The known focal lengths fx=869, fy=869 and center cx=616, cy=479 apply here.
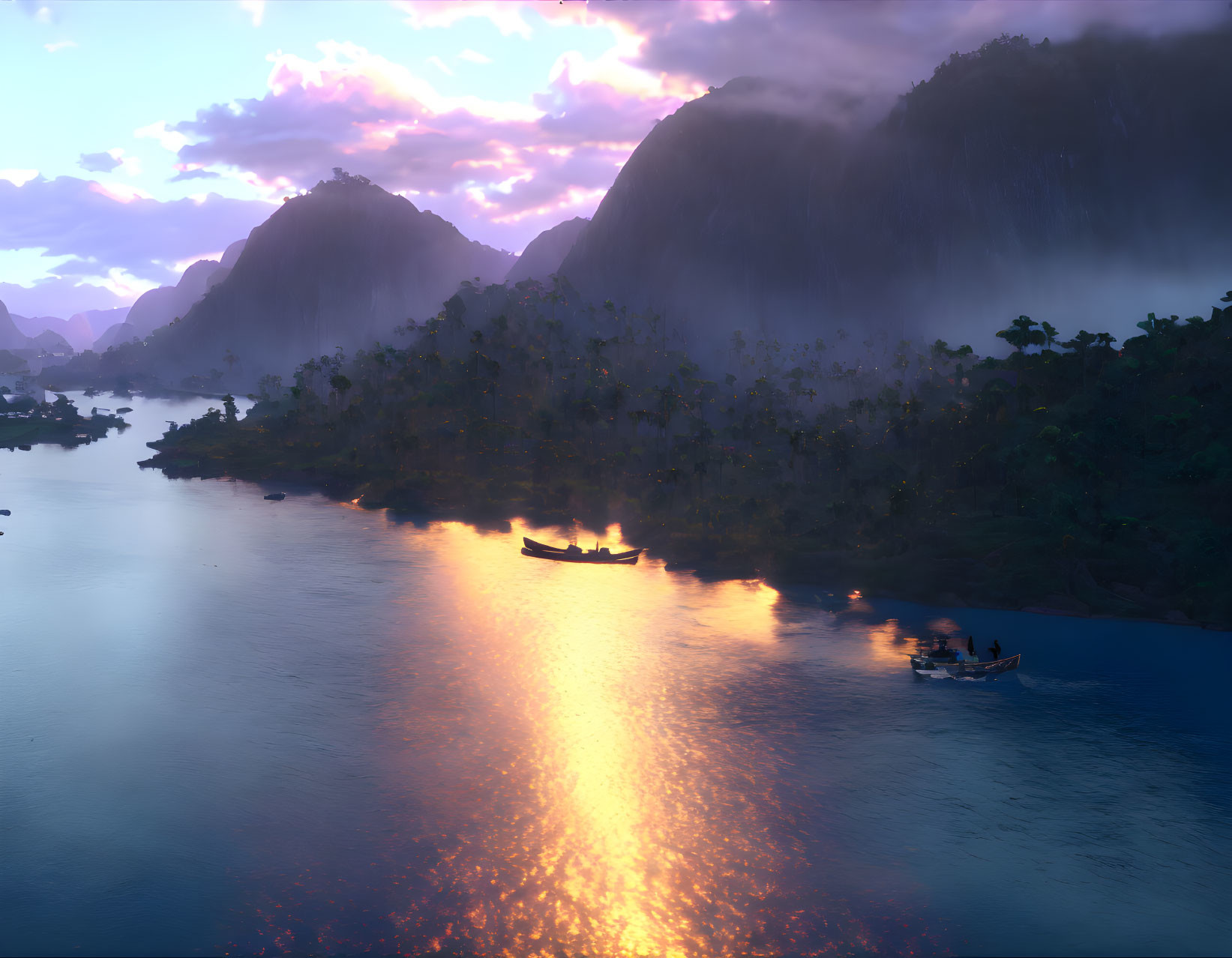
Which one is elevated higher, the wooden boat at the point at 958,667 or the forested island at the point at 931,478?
the forested island at the point at 931,478

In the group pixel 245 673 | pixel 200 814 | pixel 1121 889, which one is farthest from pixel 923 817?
pixel 245 673

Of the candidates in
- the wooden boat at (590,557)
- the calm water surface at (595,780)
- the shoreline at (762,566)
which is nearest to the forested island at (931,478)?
the shoreline at (762,566)

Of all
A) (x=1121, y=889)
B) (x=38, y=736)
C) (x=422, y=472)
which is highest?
(x=422, y=472)

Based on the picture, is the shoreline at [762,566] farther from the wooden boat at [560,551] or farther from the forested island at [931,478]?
the wooden boat at [560,551]

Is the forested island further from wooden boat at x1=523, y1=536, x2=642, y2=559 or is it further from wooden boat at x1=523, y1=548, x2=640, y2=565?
wooden boat at x1=523, y1=548, x2=640, y2=565

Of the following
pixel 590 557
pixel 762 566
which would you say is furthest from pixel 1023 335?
pixel 590 557

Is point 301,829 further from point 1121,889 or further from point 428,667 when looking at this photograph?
point 1121,889
